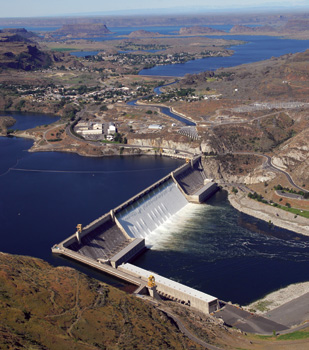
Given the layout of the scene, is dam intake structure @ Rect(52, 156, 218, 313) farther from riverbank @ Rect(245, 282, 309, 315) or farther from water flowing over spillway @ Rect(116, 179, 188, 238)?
riverbank @ Rect(245, 282, 309, 315)

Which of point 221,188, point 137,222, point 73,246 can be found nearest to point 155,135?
point 221,188

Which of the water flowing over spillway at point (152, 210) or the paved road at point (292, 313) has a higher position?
the water flowing over spillway at point (152, 210)

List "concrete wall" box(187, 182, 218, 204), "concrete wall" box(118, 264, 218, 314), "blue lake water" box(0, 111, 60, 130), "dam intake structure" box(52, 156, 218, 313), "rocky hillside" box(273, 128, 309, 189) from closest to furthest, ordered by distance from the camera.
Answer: "concrete wall" box(118, 264, 218, 314)
"dam intake structure" box(52, 156, 218, 313)
"concrete wall" box(187, 182, 218, 204)
"rocky hillside" box(273, 128, 309, 189)
"blue lake water" box(0, 111, 60, 130)

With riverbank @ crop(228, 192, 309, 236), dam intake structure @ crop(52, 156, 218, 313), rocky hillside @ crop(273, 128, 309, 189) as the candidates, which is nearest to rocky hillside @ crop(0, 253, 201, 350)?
dam intake structure @ crop(52, 156, 218, 313)

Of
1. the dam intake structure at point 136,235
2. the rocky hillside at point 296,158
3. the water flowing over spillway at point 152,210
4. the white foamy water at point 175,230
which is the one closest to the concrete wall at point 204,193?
the dam intake structure at point 136,235

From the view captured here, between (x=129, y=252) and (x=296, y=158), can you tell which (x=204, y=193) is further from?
(x=129, y=252)

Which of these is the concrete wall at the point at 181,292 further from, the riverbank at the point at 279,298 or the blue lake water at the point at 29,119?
the blue lake water at the point at 29,119
